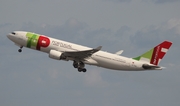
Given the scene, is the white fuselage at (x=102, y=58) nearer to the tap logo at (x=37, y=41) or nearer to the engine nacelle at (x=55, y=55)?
the tap logo at (x=37, y=41)

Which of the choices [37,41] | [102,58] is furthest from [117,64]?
[37,41]

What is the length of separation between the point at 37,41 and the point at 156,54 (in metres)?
19.3

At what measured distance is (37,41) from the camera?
66.4 metres

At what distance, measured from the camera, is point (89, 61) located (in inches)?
2653

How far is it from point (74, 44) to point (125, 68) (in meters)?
8.95

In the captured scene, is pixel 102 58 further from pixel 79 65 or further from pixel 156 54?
pixel 156 54

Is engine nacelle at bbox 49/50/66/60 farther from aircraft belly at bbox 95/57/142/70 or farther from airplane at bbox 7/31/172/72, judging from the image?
aircraft belly at bbox 95/57/142/70

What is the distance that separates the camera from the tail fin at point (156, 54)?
68375 mm

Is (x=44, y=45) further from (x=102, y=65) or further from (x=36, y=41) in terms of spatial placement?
(x=102, y=65)

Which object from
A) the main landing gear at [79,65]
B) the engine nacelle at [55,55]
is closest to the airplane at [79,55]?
the engine nacelle at [55,55]

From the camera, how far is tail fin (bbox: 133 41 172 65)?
6838 centimetres

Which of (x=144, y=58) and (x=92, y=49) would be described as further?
(x=144, y=58)

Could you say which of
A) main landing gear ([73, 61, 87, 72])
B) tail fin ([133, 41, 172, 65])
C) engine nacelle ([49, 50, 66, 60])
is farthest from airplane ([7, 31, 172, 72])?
main landing gear ([73, 61, 87, 72])

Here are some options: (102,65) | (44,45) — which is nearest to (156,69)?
(102,65)
